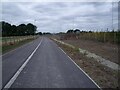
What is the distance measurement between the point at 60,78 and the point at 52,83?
1.31 meters

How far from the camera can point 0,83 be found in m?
10.5

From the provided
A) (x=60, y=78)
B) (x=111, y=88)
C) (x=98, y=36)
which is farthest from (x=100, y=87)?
(x=98, y=36)

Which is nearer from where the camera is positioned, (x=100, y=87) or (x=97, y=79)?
(x=100, y=87)

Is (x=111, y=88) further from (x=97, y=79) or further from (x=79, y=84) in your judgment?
(x=97, y=79)

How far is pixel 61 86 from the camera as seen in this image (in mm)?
10062

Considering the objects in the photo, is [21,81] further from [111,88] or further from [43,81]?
[111,88]

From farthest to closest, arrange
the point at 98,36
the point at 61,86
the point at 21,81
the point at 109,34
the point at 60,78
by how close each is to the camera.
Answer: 1. the point at 98,36
2. the point at 109,34
3. the point at 60,78
4. the point at 21,81
5. the point at 61,86

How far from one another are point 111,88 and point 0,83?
430 centimetres

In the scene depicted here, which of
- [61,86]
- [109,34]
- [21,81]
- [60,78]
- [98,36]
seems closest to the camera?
[61,86]

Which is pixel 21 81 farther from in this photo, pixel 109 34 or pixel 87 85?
pixel 109 34

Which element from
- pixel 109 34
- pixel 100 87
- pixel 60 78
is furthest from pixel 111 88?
pixel 109 34

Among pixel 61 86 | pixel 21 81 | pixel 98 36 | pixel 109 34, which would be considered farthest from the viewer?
pixel 98 36

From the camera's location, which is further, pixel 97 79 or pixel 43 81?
pixel 97 79

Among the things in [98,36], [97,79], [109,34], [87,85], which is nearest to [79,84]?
[87,85]
